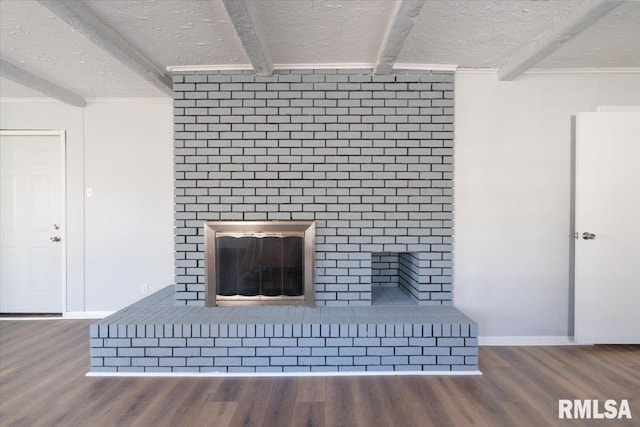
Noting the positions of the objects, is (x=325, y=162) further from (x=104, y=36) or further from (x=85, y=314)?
(x=85, y=314)

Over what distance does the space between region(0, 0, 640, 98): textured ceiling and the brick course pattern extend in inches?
9.0

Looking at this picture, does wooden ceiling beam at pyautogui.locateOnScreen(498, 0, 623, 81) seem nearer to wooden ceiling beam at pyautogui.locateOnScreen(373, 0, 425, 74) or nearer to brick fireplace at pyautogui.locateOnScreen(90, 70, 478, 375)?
brick fireplace at pyautogui.locateOnScreen(90, 70, 478, 375)

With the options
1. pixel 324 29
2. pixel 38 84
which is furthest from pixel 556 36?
pixel 38 84

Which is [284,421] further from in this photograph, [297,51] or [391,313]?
[297,51]

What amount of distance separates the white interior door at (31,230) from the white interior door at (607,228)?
512cm

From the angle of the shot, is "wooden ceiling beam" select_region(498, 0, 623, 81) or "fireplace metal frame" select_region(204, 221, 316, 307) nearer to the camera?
"wooden ceiling beam" select_region(498, 0, 623, 81)

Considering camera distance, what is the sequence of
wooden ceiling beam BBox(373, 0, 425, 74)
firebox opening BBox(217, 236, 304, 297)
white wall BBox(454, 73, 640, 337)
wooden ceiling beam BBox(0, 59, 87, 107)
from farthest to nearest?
white wall BBox(454, 73, 640, 337) < firebox opening BBox(217, 236, 304, 297) < wooden ceiling beam BBox(0, 59, 87, 107) < wooden ceiling beam BBox(373, 0, 425, 74)

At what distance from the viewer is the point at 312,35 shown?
2340 mm

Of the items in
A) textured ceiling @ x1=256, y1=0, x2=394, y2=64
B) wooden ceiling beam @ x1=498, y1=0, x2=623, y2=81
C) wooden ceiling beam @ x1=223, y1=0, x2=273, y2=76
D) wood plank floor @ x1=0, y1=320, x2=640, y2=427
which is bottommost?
wood plank floor @ x1=0, y1=320, x2=640, y2=427

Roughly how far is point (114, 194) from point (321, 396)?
305cm

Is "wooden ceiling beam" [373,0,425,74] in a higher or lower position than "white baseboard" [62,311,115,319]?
higher

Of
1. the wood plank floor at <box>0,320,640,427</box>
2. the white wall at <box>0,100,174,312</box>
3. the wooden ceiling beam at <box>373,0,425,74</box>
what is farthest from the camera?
the white wall at <box>0,100,174,312</box>

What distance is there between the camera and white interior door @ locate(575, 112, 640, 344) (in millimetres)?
2895

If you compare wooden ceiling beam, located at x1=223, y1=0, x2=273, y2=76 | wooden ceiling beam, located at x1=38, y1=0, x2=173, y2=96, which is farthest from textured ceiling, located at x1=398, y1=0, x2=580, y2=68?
wooden ceiling beam, located at x1=38, y1=0, x2=173, y2=96
